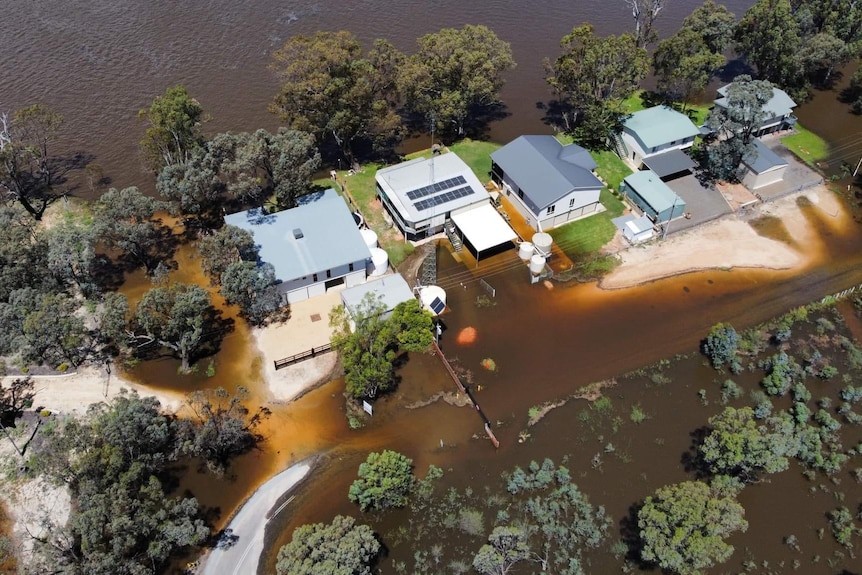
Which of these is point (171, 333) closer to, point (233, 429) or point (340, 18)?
point (233, 429)

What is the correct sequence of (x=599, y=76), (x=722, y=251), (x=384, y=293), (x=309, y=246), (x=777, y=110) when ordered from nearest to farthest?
(x=384, y=293) → (x=309, y=246) → (x=722, y=251) → (x=599, y=76) → (x=777, y=110)

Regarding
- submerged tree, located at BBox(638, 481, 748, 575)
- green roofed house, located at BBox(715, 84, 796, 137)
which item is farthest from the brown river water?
submerged tree, located at BBox(638, 481, 748, 575)

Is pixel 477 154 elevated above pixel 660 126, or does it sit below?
below

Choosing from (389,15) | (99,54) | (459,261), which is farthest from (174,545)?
(389,15)

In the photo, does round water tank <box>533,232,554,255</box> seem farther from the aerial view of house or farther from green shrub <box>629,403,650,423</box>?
green shrub <box>629,403,650,423</box>

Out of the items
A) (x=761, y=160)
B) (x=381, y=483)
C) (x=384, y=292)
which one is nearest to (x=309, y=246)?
(x=384, y=292)

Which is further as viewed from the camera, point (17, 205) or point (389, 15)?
point (389, 15)

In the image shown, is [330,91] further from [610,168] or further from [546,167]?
[610,168]
